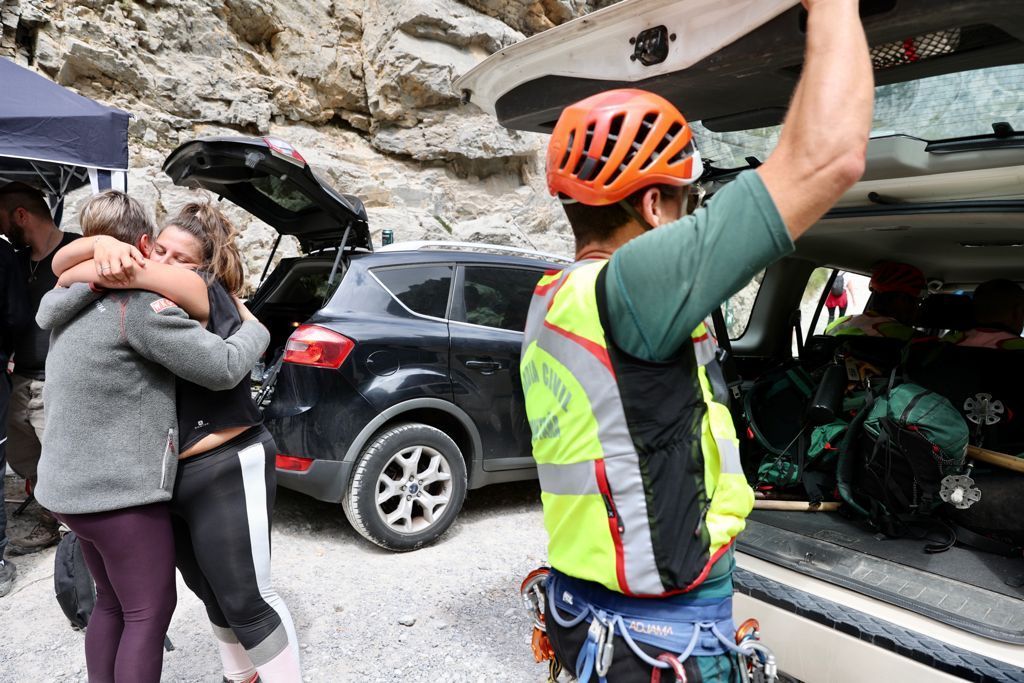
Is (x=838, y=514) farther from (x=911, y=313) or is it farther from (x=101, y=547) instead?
(x=101, y=547)

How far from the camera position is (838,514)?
2.98 m

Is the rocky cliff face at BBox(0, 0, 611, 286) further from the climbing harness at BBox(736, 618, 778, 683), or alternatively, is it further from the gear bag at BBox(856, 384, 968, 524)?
the climbing harness at BBox(736, 618, 778, 683)

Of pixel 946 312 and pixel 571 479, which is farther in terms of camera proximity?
pixel 946 312

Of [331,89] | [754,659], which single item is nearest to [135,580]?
[754,659]

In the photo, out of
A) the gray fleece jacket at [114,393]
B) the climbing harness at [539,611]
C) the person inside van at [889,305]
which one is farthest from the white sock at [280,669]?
the person inside van at [889,305]

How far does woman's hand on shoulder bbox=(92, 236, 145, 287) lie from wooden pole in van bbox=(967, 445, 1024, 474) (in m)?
3.14

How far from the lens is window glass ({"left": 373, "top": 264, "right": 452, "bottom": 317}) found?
14.2 ft

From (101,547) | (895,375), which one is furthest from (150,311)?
(895,375)

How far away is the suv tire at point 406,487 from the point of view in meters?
4.05

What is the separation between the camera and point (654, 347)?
107 centimetres

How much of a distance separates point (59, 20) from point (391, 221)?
5345 mm

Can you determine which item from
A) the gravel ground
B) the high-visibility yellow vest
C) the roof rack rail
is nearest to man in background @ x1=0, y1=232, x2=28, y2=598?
the gravel ground

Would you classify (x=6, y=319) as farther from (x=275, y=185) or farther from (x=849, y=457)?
(x=849, y=457)

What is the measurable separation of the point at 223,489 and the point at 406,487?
2.10 meters
